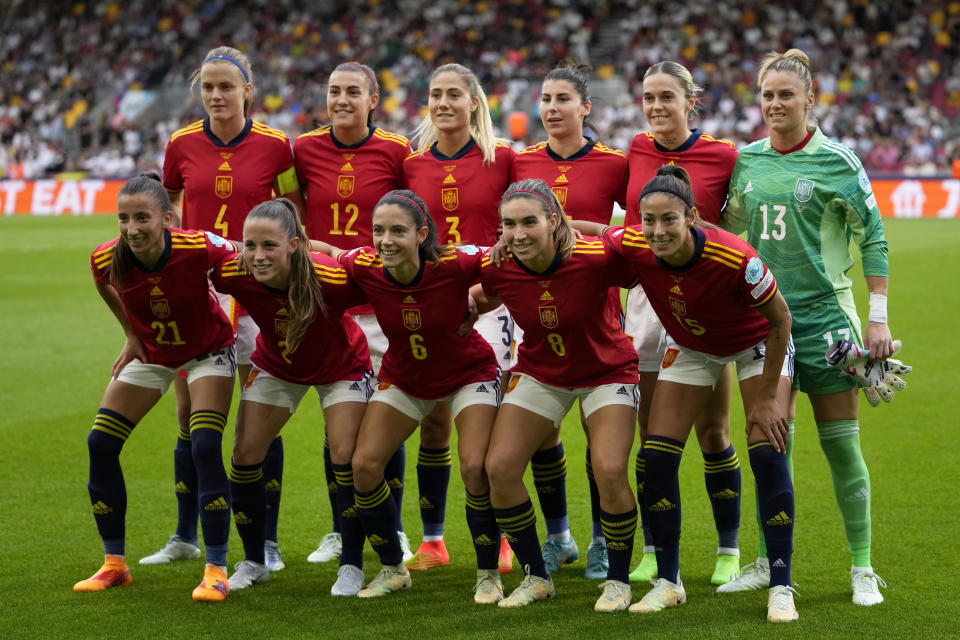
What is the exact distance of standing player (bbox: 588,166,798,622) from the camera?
4.46m

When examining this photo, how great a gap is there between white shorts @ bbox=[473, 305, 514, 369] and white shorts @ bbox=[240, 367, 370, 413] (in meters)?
0.67

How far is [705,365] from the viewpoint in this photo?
15.6 ft

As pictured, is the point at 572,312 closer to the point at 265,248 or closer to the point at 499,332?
the point at 499,332

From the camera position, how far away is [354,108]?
562 cm

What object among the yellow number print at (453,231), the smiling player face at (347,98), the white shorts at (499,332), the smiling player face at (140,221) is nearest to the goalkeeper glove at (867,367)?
the white shorts at (499,332)

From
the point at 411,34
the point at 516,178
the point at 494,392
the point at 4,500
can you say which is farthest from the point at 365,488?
the point at 411,34

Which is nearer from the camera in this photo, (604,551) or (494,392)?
(494,392)

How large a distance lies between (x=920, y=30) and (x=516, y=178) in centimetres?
2842

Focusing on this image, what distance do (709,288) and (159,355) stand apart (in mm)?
2594

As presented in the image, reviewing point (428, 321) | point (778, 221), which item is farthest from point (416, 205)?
point (778, 221)

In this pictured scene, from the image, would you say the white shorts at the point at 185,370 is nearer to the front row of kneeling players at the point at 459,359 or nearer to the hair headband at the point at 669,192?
the front row of kneeling players at the point at 459,359

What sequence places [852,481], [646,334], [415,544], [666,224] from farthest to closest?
[415,544], [646,334], [852,481], [666,224]

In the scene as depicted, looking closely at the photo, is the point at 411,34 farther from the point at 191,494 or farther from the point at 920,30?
the point at 191,494

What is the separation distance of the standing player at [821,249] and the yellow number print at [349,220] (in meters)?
2.01
